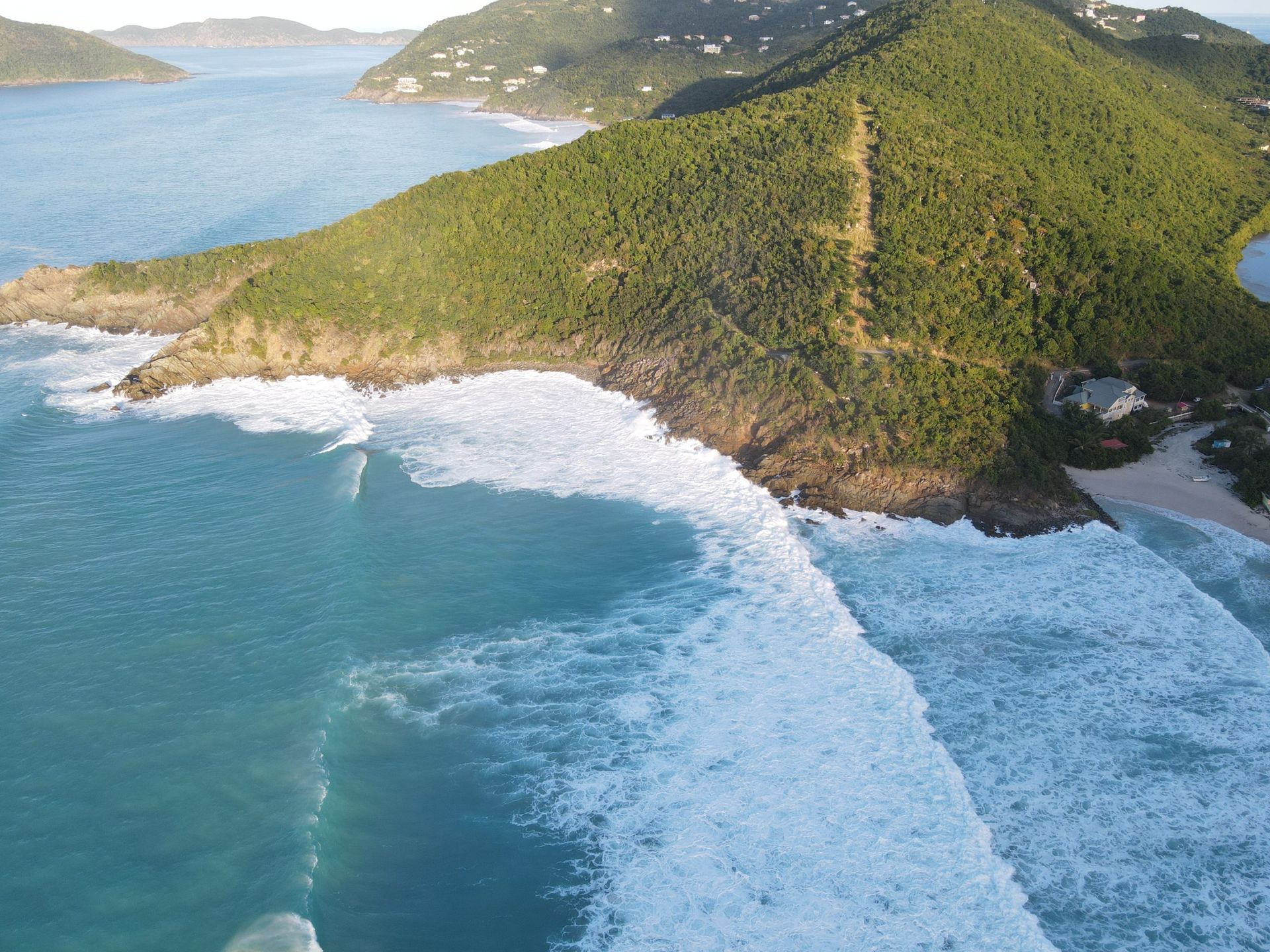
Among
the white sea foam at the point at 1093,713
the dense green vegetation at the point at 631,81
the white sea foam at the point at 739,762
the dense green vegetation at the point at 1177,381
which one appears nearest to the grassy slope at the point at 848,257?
the dense green vegetation at the point at 1177,381

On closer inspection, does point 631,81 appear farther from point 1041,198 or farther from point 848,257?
point 848,257

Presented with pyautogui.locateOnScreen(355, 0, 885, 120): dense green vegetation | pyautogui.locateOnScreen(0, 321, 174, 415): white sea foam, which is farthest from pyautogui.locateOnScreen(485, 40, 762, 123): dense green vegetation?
pyautogui.locateOnScreen(0, 321, 174, 415): white sea foam

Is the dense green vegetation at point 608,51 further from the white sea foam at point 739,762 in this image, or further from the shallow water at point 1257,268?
the white sea foam at point 739,762

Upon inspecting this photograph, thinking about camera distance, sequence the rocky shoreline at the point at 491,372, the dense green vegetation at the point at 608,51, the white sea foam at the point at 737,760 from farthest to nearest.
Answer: the dense green vegetation at the point at 608,51
the rocky shoreline at the point at 491,372
the white sea foam at the point at 737,760

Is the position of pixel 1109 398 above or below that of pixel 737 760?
above

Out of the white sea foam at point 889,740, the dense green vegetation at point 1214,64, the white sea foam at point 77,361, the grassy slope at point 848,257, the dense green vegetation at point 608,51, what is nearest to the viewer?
the white sea foam at point 889,740

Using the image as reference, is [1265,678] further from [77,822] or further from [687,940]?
[77,822]

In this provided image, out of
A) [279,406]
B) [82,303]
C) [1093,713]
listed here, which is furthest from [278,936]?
[82,303]
